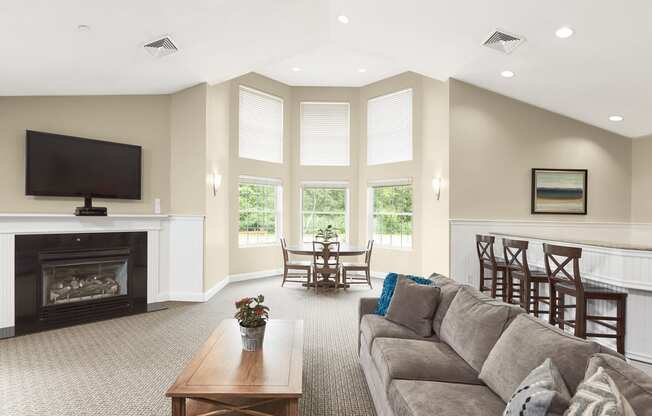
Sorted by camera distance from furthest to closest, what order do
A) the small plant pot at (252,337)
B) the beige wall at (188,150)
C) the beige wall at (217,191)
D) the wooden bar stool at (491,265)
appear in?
the beige wall at (217,191) → the beige wall at (188,150) → the wooden bar stool at (491,265) → the small plant pot at (252,337)

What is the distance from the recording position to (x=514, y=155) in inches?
247

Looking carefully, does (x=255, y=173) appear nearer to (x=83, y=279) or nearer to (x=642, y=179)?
(x=83, y=279)

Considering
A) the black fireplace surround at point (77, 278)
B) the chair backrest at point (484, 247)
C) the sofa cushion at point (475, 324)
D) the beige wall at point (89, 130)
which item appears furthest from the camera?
the chair backrest at point (484, 247)

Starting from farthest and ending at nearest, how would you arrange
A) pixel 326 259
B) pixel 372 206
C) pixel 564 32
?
pixel 372 206, pixel 326 259, pixel 564 32

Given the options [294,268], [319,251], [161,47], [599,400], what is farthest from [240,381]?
[294,268]

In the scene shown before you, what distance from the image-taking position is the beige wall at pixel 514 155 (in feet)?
20.3

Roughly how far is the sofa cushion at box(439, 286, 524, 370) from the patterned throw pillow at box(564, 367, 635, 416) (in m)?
0.88

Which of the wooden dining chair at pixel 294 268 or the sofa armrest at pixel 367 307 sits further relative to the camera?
the wooden dining chair at pixel 294 268

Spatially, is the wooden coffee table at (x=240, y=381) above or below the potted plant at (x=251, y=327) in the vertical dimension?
below

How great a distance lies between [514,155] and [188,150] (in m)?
5.01

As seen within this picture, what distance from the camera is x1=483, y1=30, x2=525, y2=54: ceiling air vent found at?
4.58m

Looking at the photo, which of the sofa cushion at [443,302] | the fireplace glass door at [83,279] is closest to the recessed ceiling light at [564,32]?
the sofa cushion at [443,302]

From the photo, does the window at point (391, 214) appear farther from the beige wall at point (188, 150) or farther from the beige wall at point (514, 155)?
the beige wall at point (188, 150)

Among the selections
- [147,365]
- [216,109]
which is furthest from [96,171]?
[147,365]
